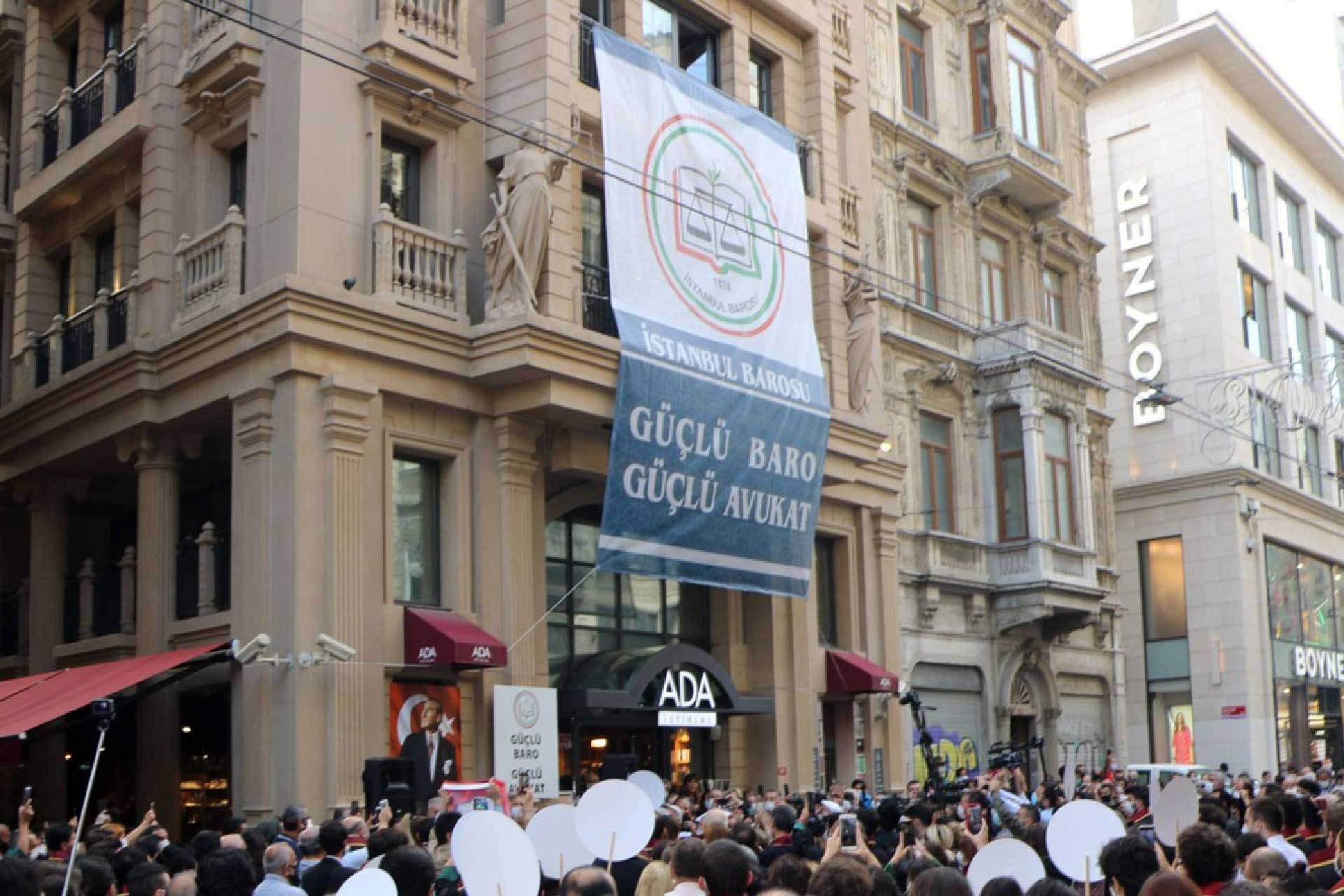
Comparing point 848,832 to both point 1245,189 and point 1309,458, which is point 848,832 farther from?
point 1309,458

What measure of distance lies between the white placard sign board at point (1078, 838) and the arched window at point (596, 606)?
14.9 meters

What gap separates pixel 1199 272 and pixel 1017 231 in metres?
11.6

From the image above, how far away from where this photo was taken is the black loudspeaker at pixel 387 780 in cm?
1791

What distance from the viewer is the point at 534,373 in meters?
22.2

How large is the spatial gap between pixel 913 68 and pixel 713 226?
40.9ft

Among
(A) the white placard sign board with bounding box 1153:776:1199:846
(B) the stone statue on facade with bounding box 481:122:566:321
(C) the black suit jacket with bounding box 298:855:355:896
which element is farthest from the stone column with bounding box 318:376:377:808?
(A) the white placard sign board with bounding box 1153:776:1199:846

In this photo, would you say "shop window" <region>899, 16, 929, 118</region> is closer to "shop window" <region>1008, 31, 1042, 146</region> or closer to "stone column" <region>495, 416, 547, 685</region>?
"shop window" <region>1008, 31, 1042, 146</region>

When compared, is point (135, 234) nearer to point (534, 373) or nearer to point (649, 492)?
point (534, 373)

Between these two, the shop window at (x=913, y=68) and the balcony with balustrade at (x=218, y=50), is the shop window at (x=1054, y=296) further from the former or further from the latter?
the balcony with balustrade at (x=218, y=50)

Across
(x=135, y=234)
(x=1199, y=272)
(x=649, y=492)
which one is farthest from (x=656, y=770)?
(x=1199, y=272)

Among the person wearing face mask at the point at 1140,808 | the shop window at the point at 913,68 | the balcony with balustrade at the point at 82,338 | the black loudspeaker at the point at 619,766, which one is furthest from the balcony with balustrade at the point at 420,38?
the shop window at the point at 913,68

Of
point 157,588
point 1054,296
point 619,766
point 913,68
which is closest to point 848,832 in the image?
point 619,766

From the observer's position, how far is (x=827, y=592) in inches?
1155

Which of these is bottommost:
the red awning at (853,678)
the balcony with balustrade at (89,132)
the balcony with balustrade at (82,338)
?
the red awning at (853,678)
